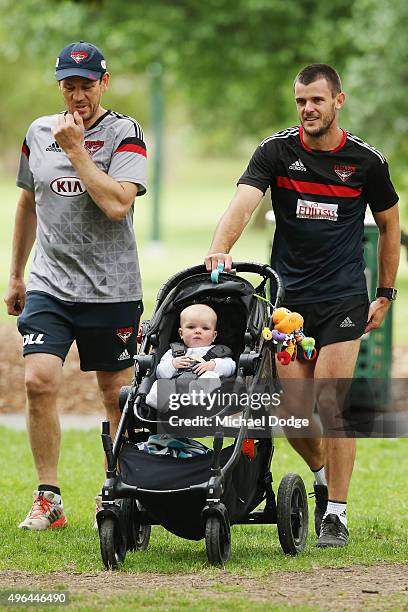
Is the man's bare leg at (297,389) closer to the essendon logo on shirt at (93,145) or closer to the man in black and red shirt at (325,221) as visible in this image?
the man in black and red shirt at (325,221)

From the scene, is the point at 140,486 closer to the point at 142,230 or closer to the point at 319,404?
the point at 319,404

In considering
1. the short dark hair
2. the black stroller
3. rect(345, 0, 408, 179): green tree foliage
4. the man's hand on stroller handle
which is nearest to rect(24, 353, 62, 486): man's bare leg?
the black stroller

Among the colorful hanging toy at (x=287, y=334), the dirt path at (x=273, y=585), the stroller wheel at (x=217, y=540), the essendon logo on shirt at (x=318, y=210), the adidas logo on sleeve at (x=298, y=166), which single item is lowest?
the dirt path at (x=273, y=585)

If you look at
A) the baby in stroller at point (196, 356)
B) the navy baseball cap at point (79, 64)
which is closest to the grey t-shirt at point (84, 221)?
the navy baseball cap at point (79, 64)

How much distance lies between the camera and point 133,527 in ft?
21.2

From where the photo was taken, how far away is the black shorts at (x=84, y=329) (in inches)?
282

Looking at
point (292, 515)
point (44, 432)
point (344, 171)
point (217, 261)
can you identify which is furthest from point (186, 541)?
point (344, 171)

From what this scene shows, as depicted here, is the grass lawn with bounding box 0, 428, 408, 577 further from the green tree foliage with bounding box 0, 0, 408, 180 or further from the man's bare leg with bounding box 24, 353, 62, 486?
the green tree foliage with bounding box 0, 0, 408, 180

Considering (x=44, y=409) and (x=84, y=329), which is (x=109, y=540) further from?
(x=84, y=329)

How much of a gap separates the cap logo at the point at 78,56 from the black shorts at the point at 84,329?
1226 millimetres

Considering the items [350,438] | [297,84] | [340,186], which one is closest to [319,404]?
[350,438]

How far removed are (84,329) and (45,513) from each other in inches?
39.0

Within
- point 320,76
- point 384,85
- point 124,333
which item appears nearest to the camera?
point 320,76

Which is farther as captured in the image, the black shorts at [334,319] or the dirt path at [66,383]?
the dirt path at [66,383]
